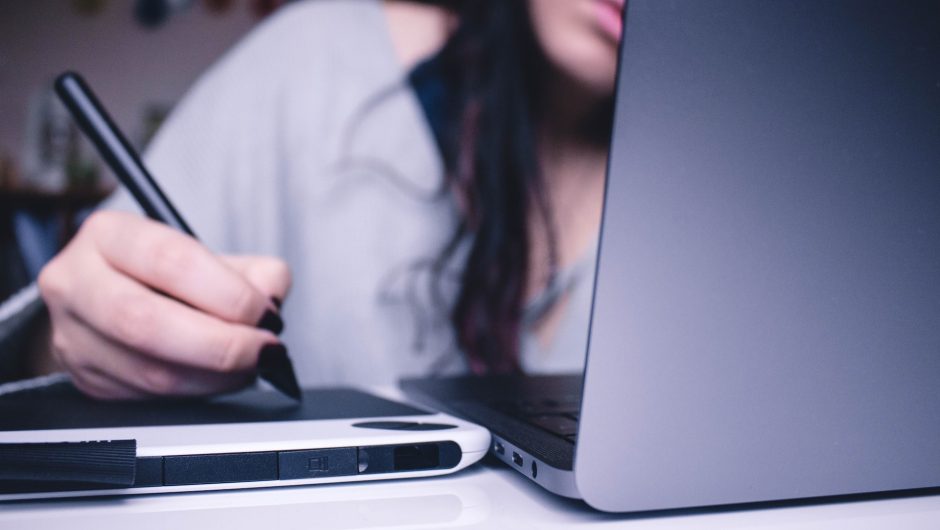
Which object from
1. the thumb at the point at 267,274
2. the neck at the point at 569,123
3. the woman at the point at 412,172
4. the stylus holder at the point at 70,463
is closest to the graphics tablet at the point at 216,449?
the stylus holder at the point at 70,463

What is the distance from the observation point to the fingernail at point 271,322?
1.23 feet

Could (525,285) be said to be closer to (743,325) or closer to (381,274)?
(381,274)

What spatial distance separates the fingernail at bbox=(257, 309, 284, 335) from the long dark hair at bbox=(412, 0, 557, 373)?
0.42m

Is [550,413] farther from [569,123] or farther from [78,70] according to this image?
[78,70]

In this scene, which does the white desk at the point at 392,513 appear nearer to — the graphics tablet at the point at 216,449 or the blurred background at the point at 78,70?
the graphics tablet at the point at 216,449

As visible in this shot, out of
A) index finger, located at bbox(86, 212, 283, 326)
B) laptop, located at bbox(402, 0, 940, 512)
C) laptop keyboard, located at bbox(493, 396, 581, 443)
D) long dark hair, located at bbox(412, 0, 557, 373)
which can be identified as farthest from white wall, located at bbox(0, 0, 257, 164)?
laptop, located at bbox(402, 0, 940, 512)

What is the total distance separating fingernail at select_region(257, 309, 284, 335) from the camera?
0.38 meters

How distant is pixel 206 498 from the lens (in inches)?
9.6

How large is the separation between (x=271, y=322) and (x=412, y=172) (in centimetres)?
54

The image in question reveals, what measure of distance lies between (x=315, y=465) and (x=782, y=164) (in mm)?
198

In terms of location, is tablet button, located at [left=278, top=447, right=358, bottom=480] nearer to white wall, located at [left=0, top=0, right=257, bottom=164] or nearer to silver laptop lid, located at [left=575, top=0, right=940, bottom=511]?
silver laptop lid, located at [left=575, top=0, right=940, bottom=511]

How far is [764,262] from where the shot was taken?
0.22m

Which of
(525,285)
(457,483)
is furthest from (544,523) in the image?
(525,285)

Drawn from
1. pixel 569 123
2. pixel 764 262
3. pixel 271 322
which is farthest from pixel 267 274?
pixel 569 123
